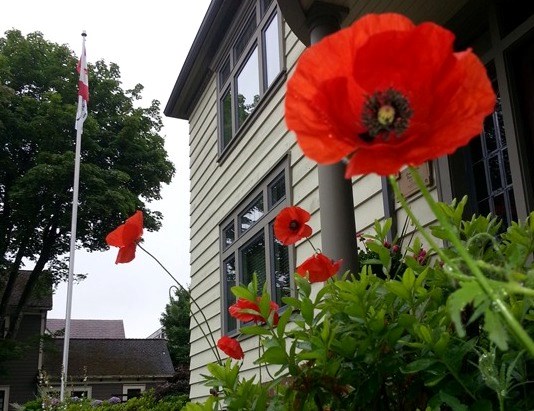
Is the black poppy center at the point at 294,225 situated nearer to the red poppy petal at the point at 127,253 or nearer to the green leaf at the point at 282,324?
the red poppy petal at the point at 127,253

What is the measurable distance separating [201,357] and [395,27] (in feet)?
26.1

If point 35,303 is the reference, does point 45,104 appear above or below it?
above

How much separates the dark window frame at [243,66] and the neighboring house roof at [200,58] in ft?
0.75

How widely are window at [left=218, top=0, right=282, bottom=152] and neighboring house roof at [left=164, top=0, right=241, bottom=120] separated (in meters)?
0.34

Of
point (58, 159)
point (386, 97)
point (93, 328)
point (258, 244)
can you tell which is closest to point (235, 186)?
point (258, 244)

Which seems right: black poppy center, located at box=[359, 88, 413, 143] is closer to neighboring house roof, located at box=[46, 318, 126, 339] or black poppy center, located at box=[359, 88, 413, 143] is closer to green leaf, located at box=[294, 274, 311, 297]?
green leaf, located at box=[294, 274, 311, 297]

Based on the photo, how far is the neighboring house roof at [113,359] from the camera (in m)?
25.2

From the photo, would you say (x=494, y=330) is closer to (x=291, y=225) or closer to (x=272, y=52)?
(x=291, y=225)

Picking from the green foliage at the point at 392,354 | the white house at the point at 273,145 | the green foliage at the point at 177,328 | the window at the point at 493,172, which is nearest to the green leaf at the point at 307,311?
the green foliage at the point at 392,354

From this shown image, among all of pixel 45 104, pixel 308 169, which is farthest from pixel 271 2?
pixel 45 104

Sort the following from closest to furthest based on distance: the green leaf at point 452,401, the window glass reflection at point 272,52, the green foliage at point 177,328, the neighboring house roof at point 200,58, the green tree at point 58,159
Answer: the green leaf at point 452,401 → the window glass reflection at point 272,52 → the neighboring house roof at point 200,58 → the green tree at point 58,159 → the green foliage at point 177,328

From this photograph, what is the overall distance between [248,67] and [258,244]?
2.15 m

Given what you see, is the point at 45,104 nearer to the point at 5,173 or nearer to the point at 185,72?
the point at 5,173

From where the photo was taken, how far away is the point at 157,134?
21391 mm
